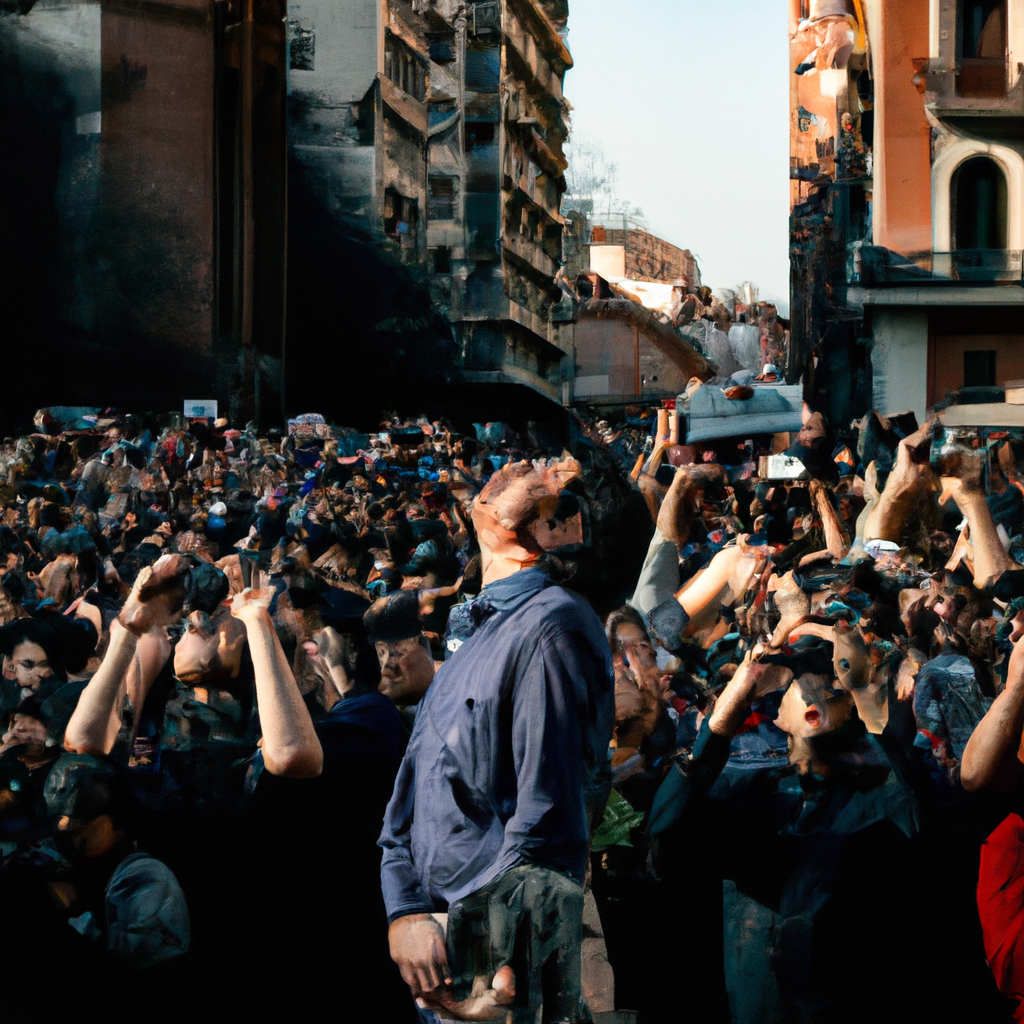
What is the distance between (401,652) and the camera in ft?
12.9

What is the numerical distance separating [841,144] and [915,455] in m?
2.00

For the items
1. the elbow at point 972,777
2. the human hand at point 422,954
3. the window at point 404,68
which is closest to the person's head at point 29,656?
the human hand at point 422,954

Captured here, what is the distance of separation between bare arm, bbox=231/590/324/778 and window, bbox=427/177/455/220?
348 centimetres

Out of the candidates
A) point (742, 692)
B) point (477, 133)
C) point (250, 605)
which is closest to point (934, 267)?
point (477, 133)

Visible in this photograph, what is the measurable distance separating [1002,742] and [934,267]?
10.2ft

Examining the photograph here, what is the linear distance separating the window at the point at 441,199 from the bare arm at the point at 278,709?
348 centimetres

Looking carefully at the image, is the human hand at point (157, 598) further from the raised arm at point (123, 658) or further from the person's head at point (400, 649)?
the person's head at point (400, 649)

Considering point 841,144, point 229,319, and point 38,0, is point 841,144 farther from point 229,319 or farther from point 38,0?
point 38,0

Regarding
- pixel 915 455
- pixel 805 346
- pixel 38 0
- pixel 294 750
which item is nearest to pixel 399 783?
pixel 294 750

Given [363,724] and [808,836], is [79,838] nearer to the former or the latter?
[363,724]

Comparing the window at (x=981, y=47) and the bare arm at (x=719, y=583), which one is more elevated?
the window at (x=981, y=47)

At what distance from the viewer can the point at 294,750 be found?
3.63 metres

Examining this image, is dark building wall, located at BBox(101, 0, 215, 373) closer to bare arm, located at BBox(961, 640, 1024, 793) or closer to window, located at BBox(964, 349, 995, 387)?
window, located at BBox(964, 349, 995, 387)

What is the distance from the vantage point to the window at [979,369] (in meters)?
5.76
